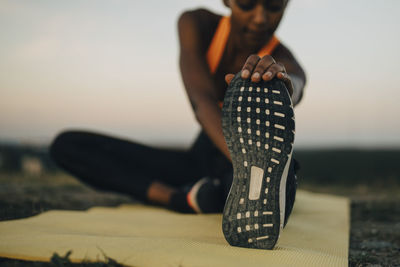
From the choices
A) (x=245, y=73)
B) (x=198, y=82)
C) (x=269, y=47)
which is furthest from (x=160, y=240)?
(x=269, y=47)

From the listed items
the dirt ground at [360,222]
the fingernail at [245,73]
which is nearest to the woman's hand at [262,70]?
the fingernail at [245,73]

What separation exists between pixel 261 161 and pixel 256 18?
726 millimetres

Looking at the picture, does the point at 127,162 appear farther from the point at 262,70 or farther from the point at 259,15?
the point at 262,70

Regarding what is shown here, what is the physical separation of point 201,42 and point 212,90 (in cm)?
36

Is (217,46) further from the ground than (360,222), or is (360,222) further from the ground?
(217,46)

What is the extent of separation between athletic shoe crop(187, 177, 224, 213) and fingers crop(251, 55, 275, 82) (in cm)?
79

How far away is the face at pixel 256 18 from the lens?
146 cm

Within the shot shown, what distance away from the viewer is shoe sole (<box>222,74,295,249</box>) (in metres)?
0.98

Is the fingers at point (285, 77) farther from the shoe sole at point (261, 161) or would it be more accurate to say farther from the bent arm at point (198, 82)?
the bent arm at point (198, 82)

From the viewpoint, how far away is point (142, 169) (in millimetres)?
2078

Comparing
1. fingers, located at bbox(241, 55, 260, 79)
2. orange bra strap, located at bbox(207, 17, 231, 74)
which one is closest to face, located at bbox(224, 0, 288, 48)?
orange bra strap, located at bbox(207, 17, 231, 74)

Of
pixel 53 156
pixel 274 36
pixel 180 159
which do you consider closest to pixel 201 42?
pixel 274 36

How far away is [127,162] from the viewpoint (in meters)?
2.05

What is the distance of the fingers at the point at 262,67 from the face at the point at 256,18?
1.81ft
